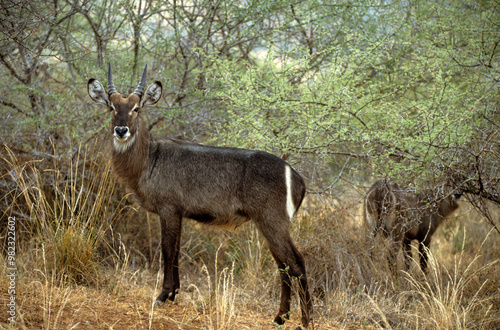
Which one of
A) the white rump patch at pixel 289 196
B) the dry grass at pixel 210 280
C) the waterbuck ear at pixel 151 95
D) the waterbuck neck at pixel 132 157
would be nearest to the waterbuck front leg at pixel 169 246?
the dry grass at pixel 210 280

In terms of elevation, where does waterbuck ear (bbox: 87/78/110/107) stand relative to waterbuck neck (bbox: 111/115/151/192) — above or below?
above

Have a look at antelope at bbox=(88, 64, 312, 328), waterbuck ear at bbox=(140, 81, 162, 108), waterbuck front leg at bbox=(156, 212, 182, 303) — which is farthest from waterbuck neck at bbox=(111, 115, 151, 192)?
waterbuck front leg at bbox=(156, 212, 182, 303)

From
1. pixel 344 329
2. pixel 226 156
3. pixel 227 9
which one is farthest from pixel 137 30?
pixel 344 329

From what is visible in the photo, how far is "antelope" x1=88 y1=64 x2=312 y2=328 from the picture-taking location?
14.6ft

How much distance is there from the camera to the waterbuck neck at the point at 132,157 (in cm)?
490

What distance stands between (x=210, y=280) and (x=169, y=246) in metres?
0.75

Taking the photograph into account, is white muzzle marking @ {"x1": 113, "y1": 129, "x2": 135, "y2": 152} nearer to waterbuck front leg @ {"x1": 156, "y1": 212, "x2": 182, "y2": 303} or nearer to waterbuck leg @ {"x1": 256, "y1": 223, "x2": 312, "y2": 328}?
waterbuck front leg @ {"x1": 156, "y1": 212, "x2": 182, "y2": 303}

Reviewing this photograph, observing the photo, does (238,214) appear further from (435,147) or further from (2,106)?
(2,106)

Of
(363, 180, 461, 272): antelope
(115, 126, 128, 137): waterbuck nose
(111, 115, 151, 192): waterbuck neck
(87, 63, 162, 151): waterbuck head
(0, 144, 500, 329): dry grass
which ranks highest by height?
(87, 63, 162, 151): waterbuck head

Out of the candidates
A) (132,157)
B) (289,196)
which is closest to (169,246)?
(132,157)

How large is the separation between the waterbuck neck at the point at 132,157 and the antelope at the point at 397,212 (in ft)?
8.82

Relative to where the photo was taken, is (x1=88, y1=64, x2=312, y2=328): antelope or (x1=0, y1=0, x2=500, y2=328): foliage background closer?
(x1=88, y1=64, x2=312, y2=328): antelope

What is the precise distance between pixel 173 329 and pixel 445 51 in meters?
4.81

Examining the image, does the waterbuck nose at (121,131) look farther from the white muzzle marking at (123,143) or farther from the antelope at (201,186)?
the white muzzle marking at (123,143)
